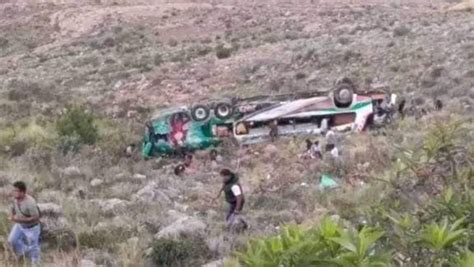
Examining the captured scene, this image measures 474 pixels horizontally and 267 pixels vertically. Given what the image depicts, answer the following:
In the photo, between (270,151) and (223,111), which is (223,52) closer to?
(223,111)

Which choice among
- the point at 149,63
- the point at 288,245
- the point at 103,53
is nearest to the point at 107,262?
the point at 288,245

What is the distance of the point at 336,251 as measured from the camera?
4320 millimetres

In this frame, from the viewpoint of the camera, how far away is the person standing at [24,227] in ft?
34.9

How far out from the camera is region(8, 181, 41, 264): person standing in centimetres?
1064

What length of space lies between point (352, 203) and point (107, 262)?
4.66 metres

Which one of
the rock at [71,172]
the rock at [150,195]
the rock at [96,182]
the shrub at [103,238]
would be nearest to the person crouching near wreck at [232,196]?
the shrub at [103,238]

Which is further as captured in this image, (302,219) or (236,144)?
(236,144)

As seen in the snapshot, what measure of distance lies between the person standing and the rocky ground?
28 centimetres

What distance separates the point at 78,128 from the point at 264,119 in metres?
4.48

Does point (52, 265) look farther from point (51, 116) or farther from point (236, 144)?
point (51, 116)

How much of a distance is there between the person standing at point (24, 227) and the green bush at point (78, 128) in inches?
466

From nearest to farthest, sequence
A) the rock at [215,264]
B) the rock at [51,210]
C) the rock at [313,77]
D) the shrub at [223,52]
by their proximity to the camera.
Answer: the rock at [215,264] < the rock at [51,210] < the rock at [313,77] < the shrub at [223,52]

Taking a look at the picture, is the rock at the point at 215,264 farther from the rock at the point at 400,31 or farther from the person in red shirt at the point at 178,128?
the rock at the point at 400,31

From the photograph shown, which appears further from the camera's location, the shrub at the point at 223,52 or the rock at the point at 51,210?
the shrub at the point at 223,52
